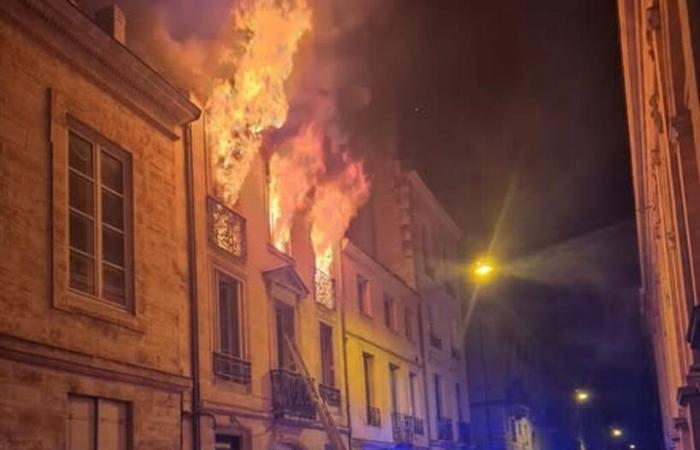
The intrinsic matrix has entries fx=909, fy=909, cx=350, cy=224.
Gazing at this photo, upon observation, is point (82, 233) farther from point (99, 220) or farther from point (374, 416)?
point (374, 416)

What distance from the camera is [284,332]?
20.7 m

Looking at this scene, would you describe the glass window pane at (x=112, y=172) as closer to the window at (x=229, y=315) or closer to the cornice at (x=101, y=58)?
the cornice at (x=101, y=58)

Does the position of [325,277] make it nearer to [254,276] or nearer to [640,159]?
[254,276]

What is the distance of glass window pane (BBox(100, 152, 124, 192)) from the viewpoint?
14325 mm

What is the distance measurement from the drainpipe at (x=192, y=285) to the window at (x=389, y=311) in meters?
14.0

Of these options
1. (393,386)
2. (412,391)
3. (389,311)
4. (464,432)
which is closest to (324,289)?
(393,386)

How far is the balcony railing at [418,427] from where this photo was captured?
29741 millimetres

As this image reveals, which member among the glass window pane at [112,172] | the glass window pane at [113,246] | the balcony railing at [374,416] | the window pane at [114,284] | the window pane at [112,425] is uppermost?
the glass window pane at [112,172]

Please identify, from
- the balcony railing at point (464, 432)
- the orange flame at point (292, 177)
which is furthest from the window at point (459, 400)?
the orange flame at point (292, 177)

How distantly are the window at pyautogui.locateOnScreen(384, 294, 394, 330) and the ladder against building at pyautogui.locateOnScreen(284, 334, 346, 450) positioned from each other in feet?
29.9

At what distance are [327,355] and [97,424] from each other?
35.8 feet

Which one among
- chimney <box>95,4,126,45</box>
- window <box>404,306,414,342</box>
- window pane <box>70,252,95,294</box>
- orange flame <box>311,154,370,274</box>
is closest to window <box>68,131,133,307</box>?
window pane <box>70,252,95,294</box>

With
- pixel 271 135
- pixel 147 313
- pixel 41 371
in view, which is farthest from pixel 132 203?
pixel 271 135

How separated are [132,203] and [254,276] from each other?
4.89m
